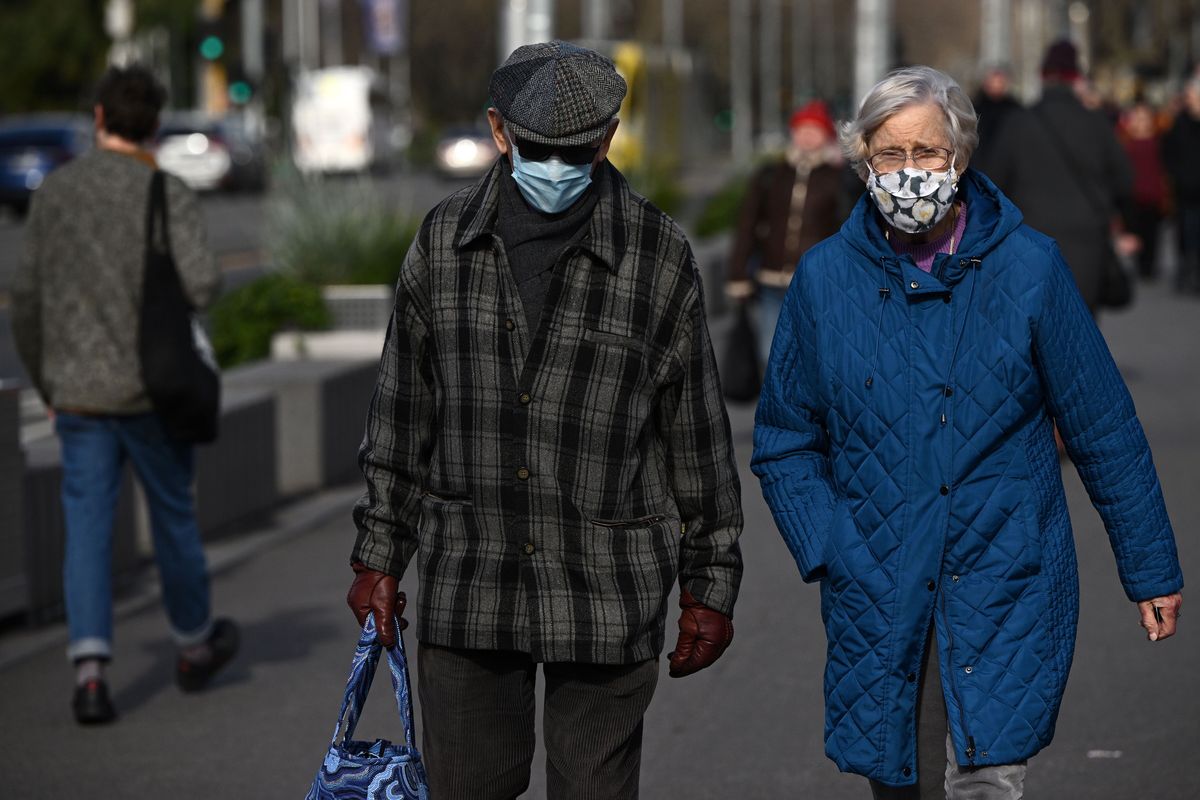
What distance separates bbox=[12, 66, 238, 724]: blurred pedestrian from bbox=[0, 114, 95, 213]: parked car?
29409mm

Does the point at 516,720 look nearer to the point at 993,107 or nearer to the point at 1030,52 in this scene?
the point at 993,107

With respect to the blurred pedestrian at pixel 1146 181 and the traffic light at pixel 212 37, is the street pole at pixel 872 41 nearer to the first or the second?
the blurred pedestrian at pixel 1146 181

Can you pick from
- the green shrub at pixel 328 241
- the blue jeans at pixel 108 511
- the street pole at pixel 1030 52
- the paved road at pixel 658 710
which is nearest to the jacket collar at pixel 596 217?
the paved road at pixel 658 710

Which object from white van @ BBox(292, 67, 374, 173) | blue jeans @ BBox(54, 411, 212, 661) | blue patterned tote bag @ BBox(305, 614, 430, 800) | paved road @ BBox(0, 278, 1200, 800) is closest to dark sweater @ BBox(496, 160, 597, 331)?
blue patterned tote bag @ BBox(305, 614, 430, 800)

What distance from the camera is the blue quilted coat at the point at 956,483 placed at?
3.66m

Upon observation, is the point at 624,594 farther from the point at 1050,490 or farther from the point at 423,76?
the point at 423,76

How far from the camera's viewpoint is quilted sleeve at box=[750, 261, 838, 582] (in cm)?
377

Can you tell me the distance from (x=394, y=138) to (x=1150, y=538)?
62234 mm

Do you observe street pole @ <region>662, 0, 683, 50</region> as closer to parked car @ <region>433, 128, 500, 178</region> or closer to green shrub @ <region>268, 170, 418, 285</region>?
parked car @ <region>433, 128, 500, 178</region>

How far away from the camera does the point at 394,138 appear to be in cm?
6512

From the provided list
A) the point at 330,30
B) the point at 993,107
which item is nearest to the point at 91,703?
the point at 993,107

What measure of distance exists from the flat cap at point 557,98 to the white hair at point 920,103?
49 cm

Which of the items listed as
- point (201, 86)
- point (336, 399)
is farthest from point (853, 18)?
point (336, 399)

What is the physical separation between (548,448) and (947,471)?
669 mm
